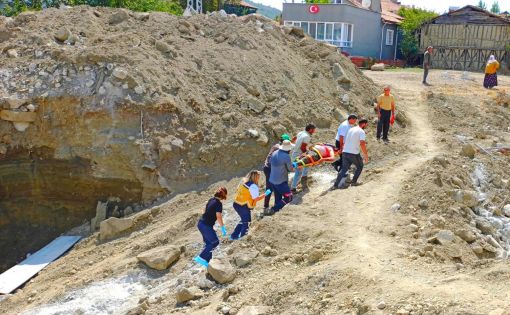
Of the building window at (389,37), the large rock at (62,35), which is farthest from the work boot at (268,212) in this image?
the building window at (389,37)

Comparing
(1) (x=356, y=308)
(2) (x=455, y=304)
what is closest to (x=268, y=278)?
(1) (x=356, y=308)

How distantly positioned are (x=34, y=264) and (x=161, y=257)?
3.58 meters

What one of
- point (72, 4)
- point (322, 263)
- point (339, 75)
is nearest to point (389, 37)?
point (339, 75)

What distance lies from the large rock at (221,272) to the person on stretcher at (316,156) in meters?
3.04

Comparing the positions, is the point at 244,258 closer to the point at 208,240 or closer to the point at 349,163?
the point at 208,240

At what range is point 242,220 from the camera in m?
8.86

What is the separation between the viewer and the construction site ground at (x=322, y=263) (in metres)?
6.13

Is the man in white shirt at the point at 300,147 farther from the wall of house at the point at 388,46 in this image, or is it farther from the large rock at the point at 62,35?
the wall of house at the point at 388,46

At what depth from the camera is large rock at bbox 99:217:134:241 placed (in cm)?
1097

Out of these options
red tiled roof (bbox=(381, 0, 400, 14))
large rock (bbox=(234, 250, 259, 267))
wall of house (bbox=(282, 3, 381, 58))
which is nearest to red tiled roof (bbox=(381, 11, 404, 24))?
wall of house (bbox=(282, 3, 381, 58))

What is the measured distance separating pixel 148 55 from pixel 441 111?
30.3 ft

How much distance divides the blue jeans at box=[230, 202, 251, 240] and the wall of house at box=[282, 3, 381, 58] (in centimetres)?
2441

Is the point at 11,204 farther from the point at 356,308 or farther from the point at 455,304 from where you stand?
the point at 455,304

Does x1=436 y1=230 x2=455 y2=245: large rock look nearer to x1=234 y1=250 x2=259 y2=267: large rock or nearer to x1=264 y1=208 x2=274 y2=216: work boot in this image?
x1=234 y1=250 x2=259 y2=267: large rock
